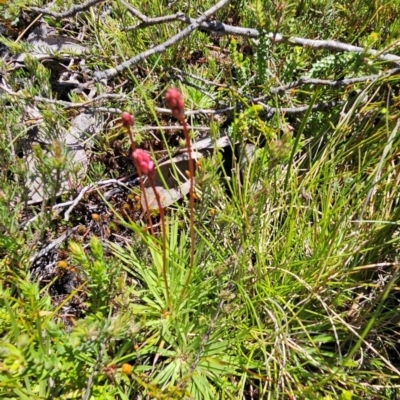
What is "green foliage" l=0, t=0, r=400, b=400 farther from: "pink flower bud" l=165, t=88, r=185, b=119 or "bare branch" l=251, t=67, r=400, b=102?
"pink flower bud" l=165, t=88, r=185, b=119

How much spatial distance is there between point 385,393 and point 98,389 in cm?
95

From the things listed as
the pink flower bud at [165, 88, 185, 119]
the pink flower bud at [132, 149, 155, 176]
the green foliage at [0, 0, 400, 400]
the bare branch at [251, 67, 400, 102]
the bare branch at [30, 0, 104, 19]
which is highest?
the bare branch at [30, 0, 104, 19]

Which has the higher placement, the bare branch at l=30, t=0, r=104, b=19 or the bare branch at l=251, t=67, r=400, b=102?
the bare branch at l=30, t=0, r=104, b=19

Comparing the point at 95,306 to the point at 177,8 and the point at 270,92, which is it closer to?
the point at 270,92

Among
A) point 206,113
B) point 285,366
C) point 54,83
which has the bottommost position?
point 285,366

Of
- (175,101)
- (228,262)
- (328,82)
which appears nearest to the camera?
(175,101)

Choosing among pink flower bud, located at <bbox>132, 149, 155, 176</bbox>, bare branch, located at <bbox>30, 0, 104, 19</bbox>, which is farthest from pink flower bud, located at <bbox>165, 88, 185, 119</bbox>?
bare branch, located at <bbox>30, 0, 104, 19</bbox>

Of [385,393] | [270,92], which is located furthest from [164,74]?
[385,393]

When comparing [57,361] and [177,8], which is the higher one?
[177,8]

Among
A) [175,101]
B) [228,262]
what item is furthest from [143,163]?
[228,262]

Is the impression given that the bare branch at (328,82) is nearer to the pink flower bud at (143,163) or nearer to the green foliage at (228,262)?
the green foliage at (228,262)

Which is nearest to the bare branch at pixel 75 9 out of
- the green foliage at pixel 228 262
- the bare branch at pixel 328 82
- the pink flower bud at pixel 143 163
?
the green foliage at pixel 228 262

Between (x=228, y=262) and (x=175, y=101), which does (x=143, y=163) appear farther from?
(x=228, y=262)

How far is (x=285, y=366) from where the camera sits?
1464mm
